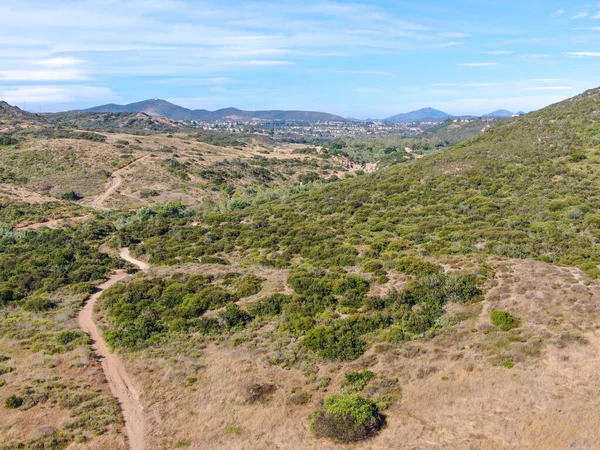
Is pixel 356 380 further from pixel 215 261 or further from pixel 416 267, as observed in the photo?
pixel 215 261

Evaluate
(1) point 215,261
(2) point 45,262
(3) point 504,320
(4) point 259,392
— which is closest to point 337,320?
(4) point 259,392

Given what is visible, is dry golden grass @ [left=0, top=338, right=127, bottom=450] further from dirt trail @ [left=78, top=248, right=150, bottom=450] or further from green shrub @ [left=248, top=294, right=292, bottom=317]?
green shrub @ [left=248, top=294, right=292, bottom=317]

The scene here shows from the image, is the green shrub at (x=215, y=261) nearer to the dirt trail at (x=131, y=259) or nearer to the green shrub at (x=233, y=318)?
the dirt trail at (x=131, y=259)

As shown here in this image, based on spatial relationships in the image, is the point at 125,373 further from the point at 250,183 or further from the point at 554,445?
the point at 250,183

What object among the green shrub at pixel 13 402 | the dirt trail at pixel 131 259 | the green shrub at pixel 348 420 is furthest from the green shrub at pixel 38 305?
the green shrub at pixel 348 420

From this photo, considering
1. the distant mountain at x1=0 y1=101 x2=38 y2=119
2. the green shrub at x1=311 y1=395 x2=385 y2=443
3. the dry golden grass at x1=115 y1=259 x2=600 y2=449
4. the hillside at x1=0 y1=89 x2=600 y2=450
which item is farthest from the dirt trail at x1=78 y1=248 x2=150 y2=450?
the distant mountain at x1=0 y1=101 x2=38 y2=119

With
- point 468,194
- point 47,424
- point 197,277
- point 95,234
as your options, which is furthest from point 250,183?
point 47,424
